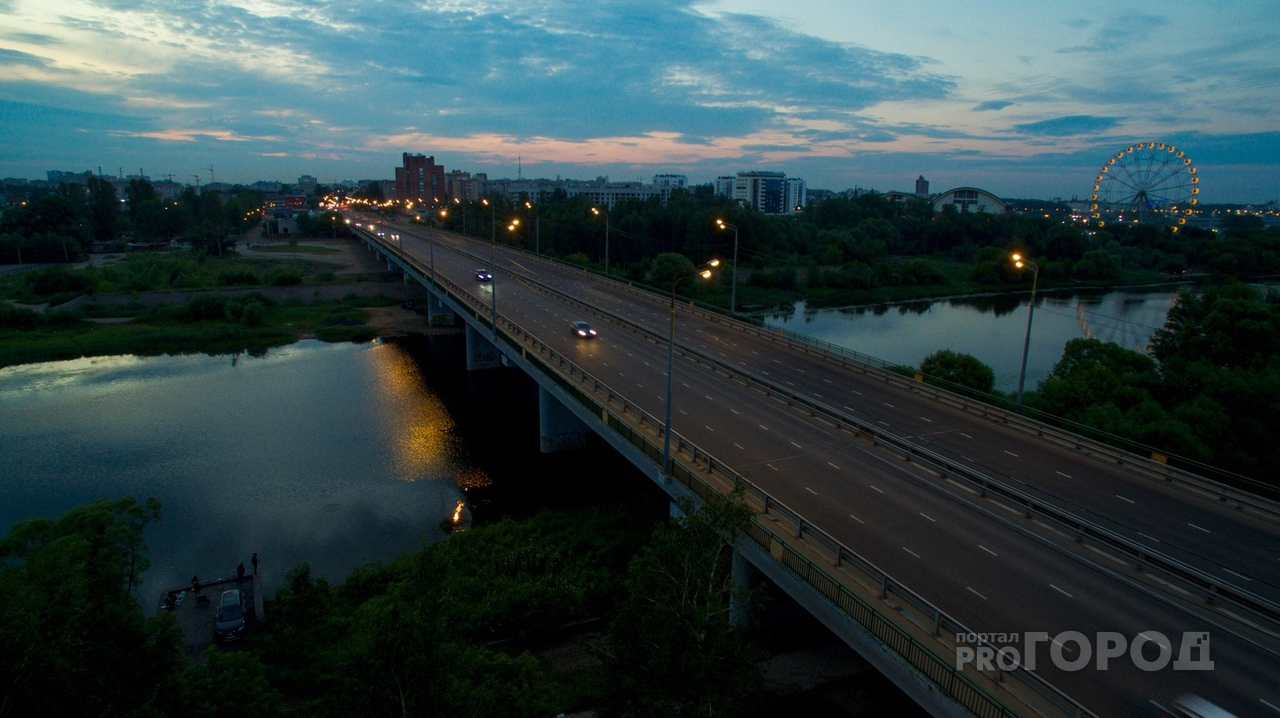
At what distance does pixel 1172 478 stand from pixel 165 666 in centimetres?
2801

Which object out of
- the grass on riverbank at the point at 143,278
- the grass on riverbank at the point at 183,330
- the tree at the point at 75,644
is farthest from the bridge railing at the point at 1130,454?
the grass on riverbank at the point at 143,278

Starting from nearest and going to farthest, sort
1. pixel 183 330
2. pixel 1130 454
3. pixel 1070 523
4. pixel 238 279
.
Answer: pixel 1070 523 → pixel 1130 454 → pixel 183 330 → pixel 238 279

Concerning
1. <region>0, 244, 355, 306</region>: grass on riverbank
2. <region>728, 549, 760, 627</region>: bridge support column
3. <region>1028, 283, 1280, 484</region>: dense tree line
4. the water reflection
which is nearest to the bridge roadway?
<region>728, 549, 760, 627</region>: bridge support column

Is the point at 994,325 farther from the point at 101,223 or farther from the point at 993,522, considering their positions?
the point at 101,223

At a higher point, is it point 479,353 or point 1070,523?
point 1070,523

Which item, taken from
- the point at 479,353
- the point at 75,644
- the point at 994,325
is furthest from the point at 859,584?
the point at 994,325

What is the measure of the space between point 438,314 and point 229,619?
192 feet

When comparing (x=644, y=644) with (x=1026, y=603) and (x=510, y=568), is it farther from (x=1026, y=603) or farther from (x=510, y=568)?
(x=510, y=568)

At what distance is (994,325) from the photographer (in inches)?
3282

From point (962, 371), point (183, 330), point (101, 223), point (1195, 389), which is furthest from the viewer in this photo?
point (101, 223)

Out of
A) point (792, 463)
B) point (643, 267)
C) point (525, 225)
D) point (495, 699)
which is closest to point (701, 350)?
point (792, 463)

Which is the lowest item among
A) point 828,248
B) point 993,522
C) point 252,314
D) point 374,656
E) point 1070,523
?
point 252,314

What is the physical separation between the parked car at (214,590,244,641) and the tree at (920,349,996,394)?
33.6 meters

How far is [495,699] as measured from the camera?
1357cm
